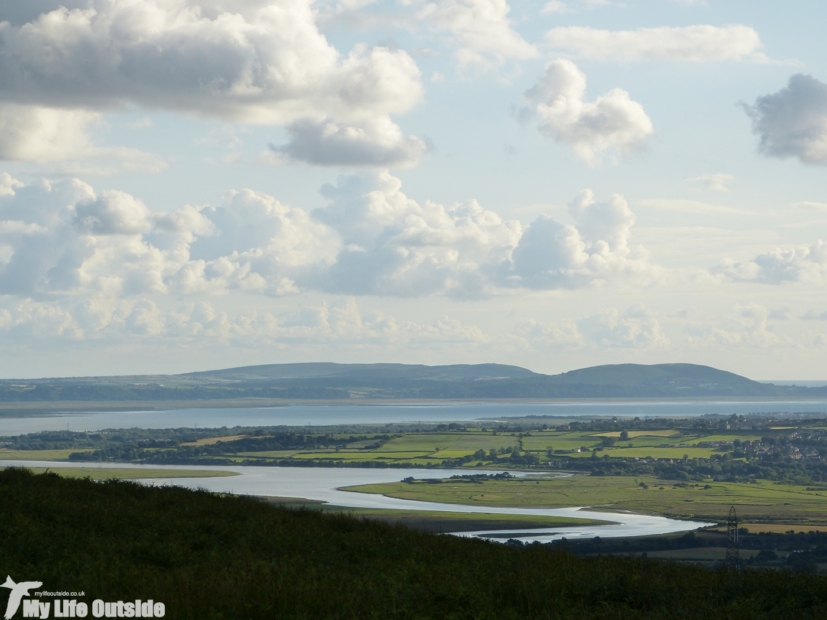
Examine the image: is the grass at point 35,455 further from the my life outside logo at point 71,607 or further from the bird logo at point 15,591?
the my life outside logo at point 71,607

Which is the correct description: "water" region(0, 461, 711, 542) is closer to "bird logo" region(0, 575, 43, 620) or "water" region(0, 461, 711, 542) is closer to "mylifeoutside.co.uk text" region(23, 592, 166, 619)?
"bird logo" region(0, 575, 43, 620)

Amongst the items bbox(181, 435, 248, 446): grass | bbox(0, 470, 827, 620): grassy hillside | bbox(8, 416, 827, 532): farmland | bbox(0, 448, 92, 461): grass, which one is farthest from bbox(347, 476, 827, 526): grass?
bbox(181, 435, 248, 446): grass

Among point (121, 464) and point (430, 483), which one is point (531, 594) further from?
point (121, 464)

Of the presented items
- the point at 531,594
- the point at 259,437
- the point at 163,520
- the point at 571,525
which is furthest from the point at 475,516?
the point at 259,437

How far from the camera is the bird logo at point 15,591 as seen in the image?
10.2m

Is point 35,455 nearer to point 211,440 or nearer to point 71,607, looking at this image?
point 211,440

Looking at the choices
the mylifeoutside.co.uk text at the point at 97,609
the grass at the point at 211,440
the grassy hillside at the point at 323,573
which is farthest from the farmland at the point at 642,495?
the grass at the point at 211,440

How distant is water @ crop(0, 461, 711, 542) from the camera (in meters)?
57.8

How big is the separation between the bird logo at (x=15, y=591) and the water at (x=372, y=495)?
→ 2031 cm

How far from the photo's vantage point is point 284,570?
41.5 ft

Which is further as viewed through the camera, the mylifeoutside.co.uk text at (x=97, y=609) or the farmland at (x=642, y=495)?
the farmland at (x=642, y=495)

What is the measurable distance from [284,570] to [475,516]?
183 ft

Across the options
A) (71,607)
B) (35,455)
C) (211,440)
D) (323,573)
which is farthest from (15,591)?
(211,440)

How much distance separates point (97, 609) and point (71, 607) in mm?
351
